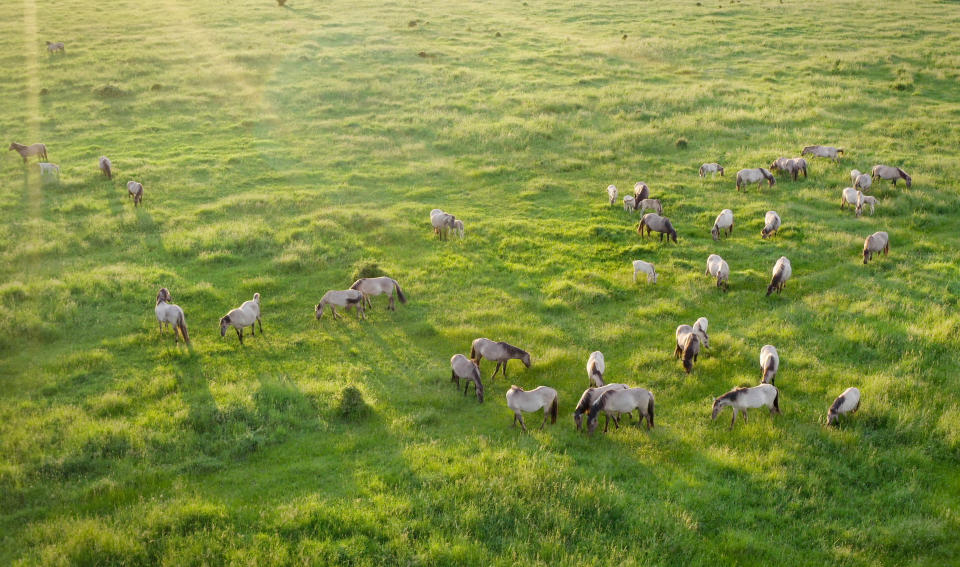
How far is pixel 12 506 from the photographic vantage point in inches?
456

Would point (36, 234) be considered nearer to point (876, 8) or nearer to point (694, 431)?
point (694, 431)

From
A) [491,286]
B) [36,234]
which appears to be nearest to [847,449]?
[491,286]

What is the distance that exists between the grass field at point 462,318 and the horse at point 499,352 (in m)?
0.45

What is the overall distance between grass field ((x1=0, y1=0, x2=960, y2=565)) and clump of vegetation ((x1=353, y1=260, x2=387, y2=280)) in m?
0.51

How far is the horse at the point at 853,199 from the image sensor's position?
2552cm

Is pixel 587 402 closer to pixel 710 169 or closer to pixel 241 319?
pixel 241 319

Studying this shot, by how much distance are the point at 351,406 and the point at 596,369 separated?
5.87 metres

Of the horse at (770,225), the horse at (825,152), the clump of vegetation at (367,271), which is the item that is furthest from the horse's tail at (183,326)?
the horse at (825,152)

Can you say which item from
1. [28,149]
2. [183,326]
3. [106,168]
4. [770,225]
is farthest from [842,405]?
[28,149]

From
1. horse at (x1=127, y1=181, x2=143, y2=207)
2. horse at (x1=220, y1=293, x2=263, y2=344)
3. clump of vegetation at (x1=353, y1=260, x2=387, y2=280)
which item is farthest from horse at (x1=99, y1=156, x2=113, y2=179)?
horse at (x1=220, y1=293, x2=263, y2=344)

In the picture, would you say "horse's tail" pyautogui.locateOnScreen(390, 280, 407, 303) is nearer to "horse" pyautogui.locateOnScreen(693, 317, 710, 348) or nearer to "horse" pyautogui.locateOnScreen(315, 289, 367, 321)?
"horse" pyautogui.locateOnScreen(315, 289, 367, 321)

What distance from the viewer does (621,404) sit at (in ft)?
45.3

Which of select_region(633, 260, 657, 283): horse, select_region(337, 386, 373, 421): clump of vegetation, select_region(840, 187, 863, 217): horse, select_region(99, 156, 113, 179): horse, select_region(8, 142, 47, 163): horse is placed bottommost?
select_region(337, 386, 373, 421): clump of vegetation

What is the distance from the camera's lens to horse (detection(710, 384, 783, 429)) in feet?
46.2
